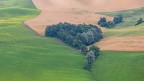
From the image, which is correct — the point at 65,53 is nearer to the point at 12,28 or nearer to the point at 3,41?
the point at 3,41

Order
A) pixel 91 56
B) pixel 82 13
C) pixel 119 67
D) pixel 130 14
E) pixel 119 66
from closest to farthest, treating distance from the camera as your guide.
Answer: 1. pixel 119 67
2. pixel 119 66
3. pixel 91 56
4. pixel 82 13
5. pixel 130 14

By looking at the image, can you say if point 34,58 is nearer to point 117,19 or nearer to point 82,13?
point 117,19

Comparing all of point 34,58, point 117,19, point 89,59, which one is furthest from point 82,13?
point 34,58

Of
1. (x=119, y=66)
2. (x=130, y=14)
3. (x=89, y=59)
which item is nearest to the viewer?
(x=119, y=66)

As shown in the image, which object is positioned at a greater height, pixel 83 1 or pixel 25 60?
pixel 83 1

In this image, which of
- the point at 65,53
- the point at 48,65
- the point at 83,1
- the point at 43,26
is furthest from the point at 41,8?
the point at 48,65

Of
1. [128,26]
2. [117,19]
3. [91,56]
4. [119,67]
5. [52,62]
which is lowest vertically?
[52,62]

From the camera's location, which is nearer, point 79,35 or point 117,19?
point 79,35
